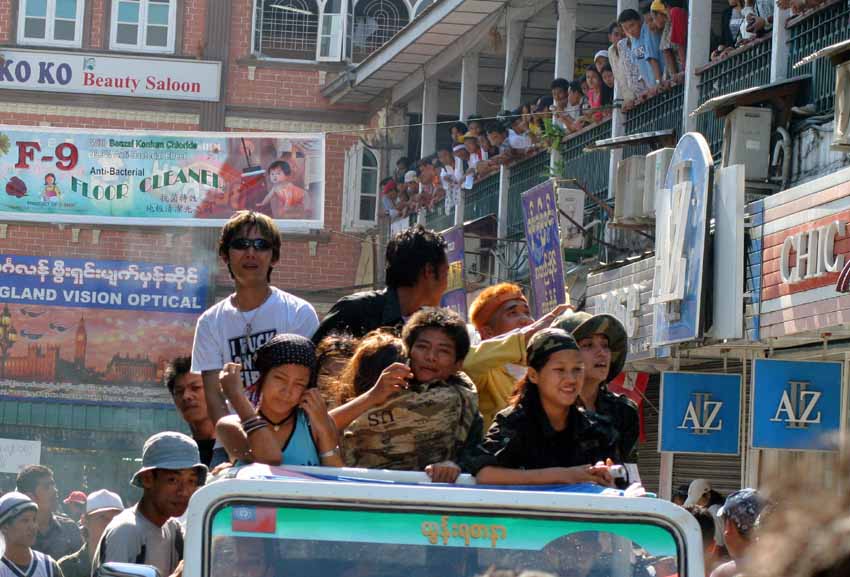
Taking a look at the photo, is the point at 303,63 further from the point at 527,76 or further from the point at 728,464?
the point at 728,464

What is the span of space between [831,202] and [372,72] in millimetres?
20109

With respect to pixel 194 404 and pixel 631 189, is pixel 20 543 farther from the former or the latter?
pixel 631 189

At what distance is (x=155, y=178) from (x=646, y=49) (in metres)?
12.2

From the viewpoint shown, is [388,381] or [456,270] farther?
[456,270]

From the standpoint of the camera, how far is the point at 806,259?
41.4ft

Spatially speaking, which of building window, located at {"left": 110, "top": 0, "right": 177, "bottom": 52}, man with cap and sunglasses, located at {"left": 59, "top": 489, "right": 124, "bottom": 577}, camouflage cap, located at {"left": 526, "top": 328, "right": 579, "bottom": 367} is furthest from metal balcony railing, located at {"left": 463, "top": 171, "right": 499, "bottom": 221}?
camouflage cap, located at {"left": 526, "top": 328, "right": 579, "bottom": 367}

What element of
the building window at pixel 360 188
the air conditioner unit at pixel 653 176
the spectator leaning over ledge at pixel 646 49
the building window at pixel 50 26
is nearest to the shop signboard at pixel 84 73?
the building window at pixel 50 26

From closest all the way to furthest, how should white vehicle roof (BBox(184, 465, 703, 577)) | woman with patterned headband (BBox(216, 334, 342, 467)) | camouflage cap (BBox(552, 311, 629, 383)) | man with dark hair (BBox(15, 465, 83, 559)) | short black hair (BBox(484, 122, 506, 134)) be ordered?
1. white vehicle roof (BBox(184, 465, 703, 577))
2. woman with patterned headband (BBox(216, 334, 342, 467))
3. camouflage cap (BBox(552, 311, 629, 383))
4. man with dark hair (BBox(15, 465, 83, 559))
5. short black hair (BBox(484, 122, 506, 134))

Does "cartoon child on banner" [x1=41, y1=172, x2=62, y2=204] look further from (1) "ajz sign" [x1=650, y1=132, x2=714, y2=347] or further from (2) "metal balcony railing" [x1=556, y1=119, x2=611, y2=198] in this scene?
(1) "ajz sign" [x1=650, y1=132, x2=714, y2=347]

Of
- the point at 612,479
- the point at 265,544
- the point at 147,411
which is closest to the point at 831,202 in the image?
the point at 612,479

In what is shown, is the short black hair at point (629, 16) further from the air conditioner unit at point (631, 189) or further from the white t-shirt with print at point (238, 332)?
the white t-shirt with print at point (238, 332)

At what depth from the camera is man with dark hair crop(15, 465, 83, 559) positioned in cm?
1138

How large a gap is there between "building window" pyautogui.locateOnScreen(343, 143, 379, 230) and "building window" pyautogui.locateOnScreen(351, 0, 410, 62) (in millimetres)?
2031

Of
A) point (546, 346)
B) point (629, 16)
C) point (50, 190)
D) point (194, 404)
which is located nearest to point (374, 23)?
point (50, 190)
